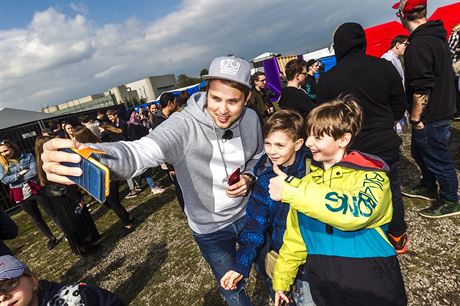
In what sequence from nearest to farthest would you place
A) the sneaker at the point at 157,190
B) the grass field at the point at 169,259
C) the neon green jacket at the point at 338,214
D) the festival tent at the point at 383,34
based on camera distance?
the neon green jacket at the point at 338,214 → the grass field at the point at 169,259 → the sneaker at the point at 157,190 → the festival tent at the point at 383,34

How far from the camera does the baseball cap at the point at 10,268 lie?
1559mm

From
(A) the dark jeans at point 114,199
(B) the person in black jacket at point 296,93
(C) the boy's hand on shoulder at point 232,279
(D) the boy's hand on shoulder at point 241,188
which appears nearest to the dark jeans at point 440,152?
(B) the person in black jacket at point 296,93

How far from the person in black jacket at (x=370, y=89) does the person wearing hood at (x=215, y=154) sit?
108cm

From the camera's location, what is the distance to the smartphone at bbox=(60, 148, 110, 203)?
1007mm

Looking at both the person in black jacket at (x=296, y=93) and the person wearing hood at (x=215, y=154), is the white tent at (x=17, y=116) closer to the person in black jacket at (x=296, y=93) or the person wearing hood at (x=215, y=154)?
the person in black jacket at (x=296, y=93)

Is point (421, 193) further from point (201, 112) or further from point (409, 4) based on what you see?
point (201, 112)

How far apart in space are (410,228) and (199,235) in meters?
3.05

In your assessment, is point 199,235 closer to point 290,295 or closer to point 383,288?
point 290,295

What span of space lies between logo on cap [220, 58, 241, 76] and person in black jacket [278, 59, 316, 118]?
2.62 meters

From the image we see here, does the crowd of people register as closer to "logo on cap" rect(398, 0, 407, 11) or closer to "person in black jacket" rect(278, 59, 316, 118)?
"logo on cap" rect(398, 0, 407, 11)

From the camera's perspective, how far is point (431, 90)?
3.08 meters

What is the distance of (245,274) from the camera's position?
1913 millimetres

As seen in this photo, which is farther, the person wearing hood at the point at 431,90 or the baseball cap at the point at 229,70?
the person wearing hood at the point at 431,90

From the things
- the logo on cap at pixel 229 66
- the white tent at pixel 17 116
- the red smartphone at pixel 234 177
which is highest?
the white tent at pixel 17 116
